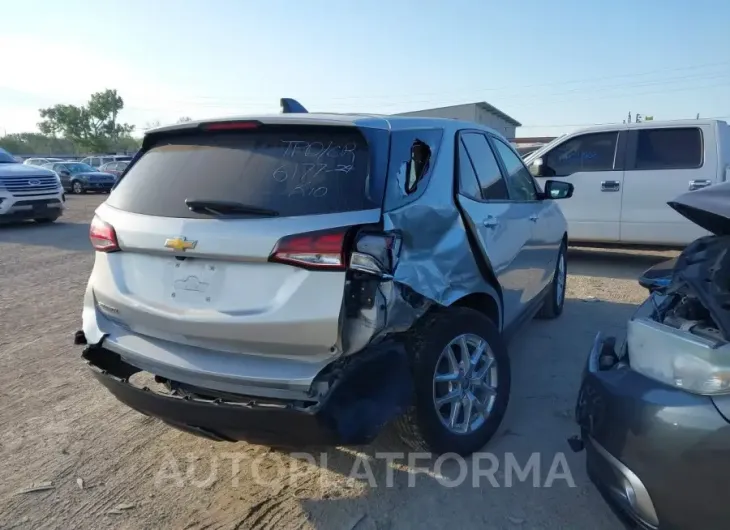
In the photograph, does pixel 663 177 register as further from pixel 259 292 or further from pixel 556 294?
pixel 259 292

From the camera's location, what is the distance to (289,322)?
227cm

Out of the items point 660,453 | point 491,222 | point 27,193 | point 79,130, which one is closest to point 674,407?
point 660,453

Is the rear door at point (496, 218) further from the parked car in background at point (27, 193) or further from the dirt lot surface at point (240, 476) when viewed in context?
the parked car in background at point (27, 193)

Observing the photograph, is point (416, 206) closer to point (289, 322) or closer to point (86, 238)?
point (289, 322)

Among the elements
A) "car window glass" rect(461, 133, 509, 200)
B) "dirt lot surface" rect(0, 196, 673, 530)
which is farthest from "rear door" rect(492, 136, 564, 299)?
"dirt lot surface" rect(0, 196, 673, 530)

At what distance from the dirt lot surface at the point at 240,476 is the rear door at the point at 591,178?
4014mm

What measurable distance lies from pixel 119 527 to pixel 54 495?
479 mm

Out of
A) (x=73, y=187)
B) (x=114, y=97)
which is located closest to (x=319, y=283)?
(x=73, y=187)

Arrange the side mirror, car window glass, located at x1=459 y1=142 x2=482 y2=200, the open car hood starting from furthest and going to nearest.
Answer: the side mirror, car window glass, located at x1=459 y1=142 x2=482 y2=200, the open car hood

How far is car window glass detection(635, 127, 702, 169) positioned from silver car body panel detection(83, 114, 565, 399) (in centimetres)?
573

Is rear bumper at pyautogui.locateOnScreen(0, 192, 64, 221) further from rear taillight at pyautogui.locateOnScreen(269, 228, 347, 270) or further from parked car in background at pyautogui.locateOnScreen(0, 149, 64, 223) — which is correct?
rear taillight at pyautogui.locateOnScreen(269, 228, 347, 270)

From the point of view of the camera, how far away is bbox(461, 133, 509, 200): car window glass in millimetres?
3447

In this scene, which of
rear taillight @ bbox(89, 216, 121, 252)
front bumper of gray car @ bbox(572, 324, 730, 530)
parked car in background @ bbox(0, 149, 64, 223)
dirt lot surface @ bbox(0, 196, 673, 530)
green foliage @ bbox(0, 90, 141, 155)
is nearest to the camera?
front bumper of gray car @ bbox(572, 324, 730, 530)

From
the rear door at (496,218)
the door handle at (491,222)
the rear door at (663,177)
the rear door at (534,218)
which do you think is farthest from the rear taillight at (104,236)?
the rear door at (663,177)
